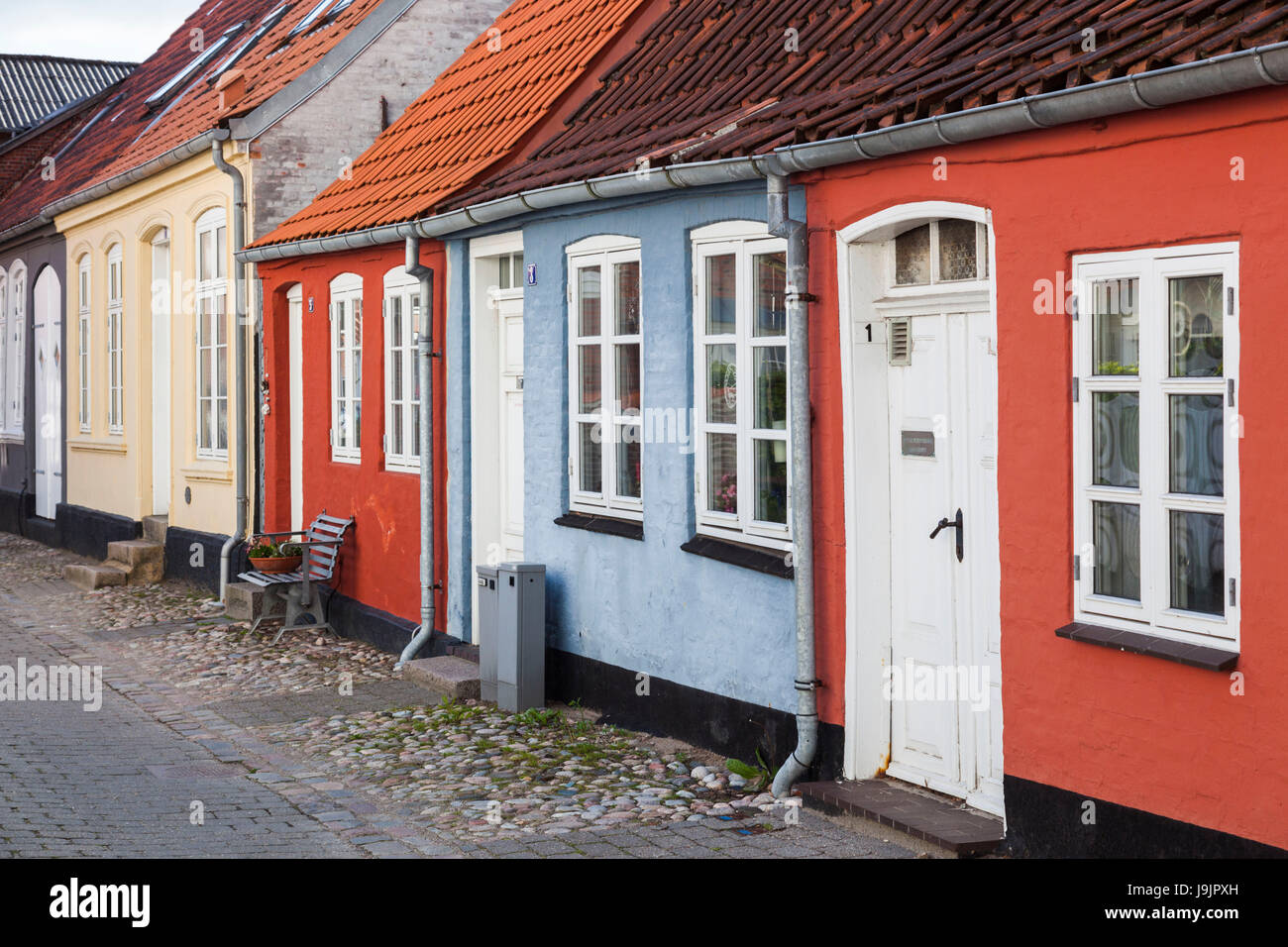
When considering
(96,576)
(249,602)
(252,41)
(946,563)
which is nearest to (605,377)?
(946,563)

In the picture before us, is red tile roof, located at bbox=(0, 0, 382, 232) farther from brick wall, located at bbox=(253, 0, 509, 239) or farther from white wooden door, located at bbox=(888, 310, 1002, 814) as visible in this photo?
white wooden door, located at bbox=(888, 310, 1002, 814)

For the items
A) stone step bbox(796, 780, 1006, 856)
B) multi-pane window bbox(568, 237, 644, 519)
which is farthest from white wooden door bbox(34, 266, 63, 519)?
stone step bbox(796, 780, 1006, 856)

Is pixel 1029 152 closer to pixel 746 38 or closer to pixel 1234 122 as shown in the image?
pixel 1234 122

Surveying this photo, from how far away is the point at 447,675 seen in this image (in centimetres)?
1061

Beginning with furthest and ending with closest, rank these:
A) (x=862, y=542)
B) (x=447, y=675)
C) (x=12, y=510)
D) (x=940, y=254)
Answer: (x=12, y=510), (x=447, y=675), (x=862, y=542), (x=940, y=254)

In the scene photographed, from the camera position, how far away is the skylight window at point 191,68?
20.5 m

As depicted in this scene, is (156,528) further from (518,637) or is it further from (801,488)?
(801,488)

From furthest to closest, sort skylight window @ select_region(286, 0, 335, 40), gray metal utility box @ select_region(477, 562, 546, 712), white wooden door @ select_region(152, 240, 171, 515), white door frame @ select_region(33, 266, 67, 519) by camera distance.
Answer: white door frame @ select_region(33, 266, 67, 519) → white wooden door @ select_region(152, 240, 171, 515) → skylight window @ select_region(286, 0, 335, 40) → gray metal utility box @ select_region(477, 562, 546, 712)

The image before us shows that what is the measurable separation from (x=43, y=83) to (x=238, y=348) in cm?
1684

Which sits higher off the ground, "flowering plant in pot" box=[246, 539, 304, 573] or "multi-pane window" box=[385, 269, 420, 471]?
"multi-pane window" box=[385, 269, 420, 471]

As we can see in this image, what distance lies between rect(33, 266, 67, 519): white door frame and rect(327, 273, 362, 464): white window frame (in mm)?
9475

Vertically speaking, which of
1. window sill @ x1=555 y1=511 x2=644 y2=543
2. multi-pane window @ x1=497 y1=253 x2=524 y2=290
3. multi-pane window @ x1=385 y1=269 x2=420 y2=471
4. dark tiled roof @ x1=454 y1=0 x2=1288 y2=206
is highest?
dark tiled roof @ x1=454 y1=0 x2=1288 y2=206

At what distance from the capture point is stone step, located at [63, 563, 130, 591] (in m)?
17.0

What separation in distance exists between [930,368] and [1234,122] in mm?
2128
